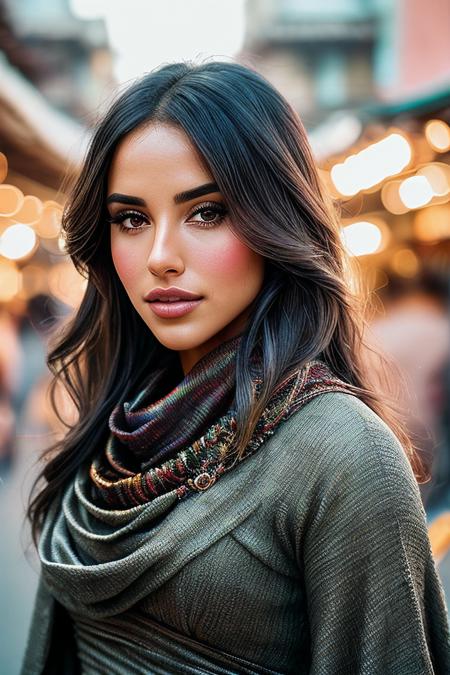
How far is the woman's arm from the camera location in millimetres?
1280

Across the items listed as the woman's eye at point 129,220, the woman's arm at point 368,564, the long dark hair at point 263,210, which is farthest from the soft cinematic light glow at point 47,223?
the woman's arm at point 368,564

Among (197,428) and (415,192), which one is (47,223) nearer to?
(415,192)

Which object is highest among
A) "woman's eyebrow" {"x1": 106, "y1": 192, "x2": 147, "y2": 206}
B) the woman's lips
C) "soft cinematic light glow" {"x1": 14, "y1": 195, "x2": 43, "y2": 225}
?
"soft cinematic light glow" {"x1": 14, "y1": 195, "x2": 43, "y2": 225}

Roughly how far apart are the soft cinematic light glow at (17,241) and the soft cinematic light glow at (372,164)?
2.03 metres

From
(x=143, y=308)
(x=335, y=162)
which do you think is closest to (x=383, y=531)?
(x=143, y=308)

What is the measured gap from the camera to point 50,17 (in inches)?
520

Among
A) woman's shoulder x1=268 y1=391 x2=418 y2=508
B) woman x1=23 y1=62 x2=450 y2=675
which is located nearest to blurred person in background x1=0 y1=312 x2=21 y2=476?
woman x1=23 y1=62 x2=450 y2=675

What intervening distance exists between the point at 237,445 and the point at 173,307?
0.94ft

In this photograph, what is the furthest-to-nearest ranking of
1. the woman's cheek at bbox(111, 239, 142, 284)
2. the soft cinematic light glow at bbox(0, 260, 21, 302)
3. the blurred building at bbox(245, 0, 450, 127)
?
the blurred building at bbox(245, 0, 450, 127)
the soft cinematic light glow at bbox(0, 260, 21, 302)
the woman's cheek at bbox(111, 239, 142, 284)

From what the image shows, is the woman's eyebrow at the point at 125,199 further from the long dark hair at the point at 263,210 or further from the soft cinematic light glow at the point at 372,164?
the soft cinematic light glow at the point at 372,164

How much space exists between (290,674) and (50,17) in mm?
13522

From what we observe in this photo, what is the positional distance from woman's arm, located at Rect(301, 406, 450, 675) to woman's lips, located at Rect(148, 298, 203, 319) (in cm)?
38

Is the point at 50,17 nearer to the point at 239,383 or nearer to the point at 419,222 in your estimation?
the point at 419,222

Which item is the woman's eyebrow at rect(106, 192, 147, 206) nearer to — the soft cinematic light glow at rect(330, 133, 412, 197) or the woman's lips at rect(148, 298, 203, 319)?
the woman's lips at rect(148, 298, 203, 319)
